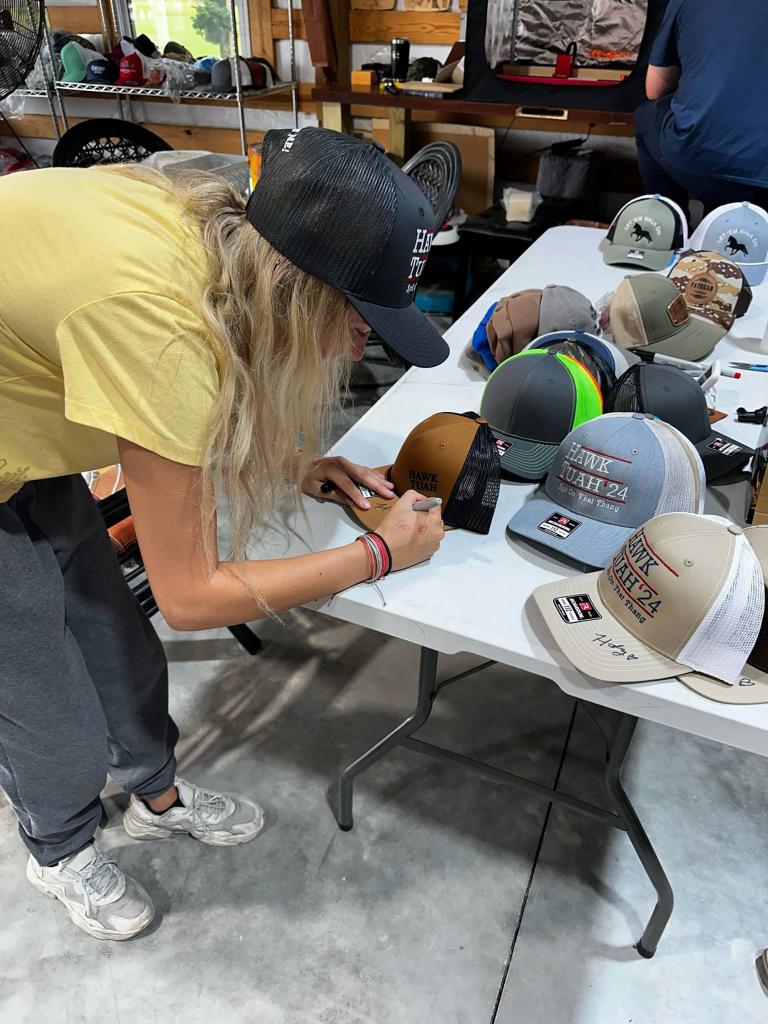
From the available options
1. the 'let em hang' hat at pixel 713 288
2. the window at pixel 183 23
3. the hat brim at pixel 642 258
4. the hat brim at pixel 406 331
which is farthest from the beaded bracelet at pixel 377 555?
the window at pixel 183 23

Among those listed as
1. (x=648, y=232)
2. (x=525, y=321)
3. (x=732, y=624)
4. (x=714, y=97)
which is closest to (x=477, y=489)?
(x=732, y=624)

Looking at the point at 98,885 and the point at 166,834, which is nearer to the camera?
the point at 98,885

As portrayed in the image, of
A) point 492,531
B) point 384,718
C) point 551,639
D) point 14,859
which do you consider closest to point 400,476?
point 492,531

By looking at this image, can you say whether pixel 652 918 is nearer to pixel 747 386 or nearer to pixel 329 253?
pixel 747 386

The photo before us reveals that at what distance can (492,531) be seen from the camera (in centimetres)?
117

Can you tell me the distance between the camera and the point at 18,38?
2785 millimetres

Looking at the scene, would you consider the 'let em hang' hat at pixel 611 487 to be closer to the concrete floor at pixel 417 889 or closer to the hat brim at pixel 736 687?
the hat brim at pixel 736 687

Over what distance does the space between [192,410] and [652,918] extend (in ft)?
3.88

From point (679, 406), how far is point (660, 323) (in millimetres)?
517

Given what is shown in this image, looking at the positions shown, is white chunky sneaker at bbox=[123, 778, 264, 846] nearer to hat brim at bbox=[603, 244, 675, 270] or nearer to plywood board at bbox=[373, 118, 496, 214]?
hat brim at bbox=[603, 244, 675, 270]

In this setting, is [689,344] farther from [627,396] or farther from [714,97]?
[714,97]

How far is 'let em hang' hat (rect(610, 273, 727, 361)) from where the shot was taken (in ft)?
5.67

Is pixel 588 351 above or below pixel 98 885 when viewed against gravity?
above

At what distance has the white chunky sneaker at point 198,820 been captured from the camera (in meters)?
1.45
